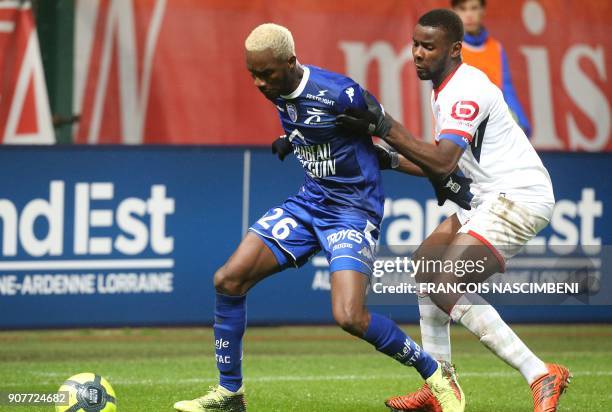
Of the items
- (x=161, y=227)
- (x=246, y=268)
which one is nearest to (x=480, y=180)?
(x=246, y=268)

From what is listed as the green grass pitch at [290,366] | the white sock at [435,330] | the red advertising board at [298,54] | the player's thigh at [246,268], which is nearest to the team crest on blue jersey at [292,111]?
the player's thigh at [246,268]

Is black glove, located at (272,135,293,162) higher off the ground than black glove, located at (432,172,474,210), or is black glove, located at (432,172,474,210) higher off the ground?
black glove, located at (272,135,293,162)

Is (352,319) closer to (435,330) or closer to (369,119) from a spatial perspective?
(435,330)

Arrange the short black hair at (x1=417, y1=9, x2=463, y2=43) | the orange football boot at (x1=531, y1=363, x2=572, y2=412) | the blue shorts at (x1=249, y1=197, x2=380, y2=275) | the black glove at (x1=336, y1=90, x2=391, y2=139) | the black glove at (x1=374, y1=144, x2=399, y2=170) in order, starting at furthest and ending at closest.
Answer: the black glove at (x1=374, y1=144, x2=399, y2=170)
the short black hair at (x1=417, y1=9, x2=463, y2=43)
the blue shorts at (x1=249, y1=197, x2=380, y2=275)
the orange football boot at (x1=531, y1=363, x2=572, y2=412)
the black glove at (x1=336, y1=90, x2=391, y2=139)

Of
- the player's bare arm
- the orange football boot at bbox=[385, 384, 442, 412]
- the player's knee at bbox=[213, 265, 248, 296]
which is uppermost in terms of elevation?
the player's bare arm

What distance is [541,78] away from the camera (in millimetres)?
13305

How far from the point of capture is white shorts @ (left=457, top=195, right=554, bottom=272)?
6.83m

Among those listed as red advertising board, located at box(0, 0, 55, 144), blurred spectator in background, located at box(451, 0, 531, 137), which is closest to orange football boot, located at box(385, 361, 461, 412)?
blurred spectator in background, located at box(451, 0, 531, 137)

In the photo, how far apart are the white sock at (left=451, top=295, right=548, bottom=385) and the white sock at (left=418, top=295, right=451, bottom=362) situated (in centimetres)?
33

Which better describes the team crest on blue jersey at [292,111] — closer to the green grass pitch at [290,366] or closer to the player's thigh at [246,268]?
the player's thigh at [246,268]

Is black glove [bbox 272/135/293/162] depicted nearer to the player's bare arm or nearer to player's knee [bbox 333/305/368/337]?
the player's bare arm

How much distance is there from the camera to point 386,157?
7.00m

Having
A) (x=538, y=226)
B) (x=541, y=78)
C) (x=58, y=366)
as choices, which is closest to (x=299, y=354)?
(x=58, y=366)

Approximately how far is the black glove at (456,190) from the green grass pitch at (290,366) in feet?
4.21
